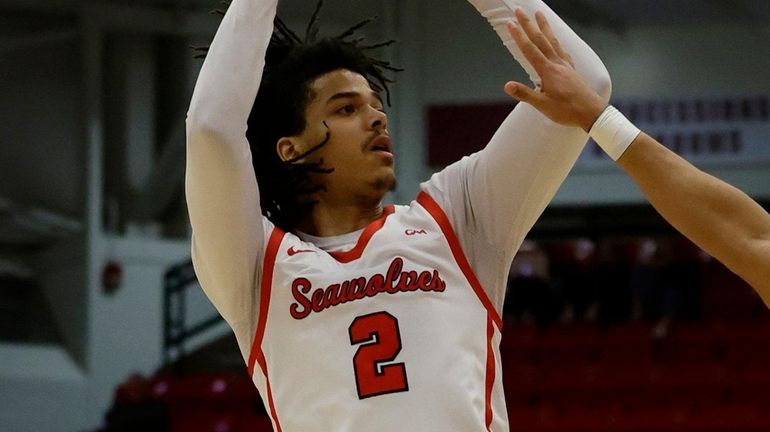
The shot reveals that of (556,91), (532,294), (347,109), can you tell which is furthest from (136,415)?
Answer: (556,91)

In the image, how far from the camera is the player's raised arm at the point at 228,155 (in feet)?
8.83

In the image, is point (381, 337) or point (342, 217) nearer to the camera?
point (381, 337)

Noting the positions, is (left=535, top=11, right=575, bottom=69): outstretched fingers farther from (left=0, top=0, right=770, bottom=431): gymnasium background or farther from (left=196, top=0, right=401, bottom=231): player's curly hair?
(left=0, top=0, right=770, bottom=431): gymnasium background

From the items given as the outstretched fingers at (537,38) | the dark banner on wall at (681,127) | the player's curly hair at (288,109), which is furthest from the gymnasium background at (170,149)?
the outstretched fingers at (537,38)

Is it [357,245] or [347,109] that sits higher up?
[347,109]

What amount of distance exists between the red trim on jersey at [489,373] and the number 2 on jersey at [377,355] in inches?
7.2

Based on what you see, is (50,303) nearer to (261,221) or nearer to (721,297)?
(721,297)

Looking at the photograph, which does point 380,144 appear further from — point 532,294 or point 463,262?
point 532,294

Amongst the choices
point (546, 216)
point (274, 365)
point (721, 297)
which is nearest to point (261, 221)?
point (274, 365)

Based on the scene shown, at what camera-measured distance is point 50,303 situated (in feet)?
32.8

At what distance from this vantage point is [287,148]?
3.02m

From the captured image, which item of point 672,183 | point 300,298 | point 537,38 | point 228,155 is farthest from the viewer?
point 300,298

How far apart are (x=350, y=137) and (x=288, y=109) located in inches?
7.9

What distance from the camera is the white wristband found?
242 cm
